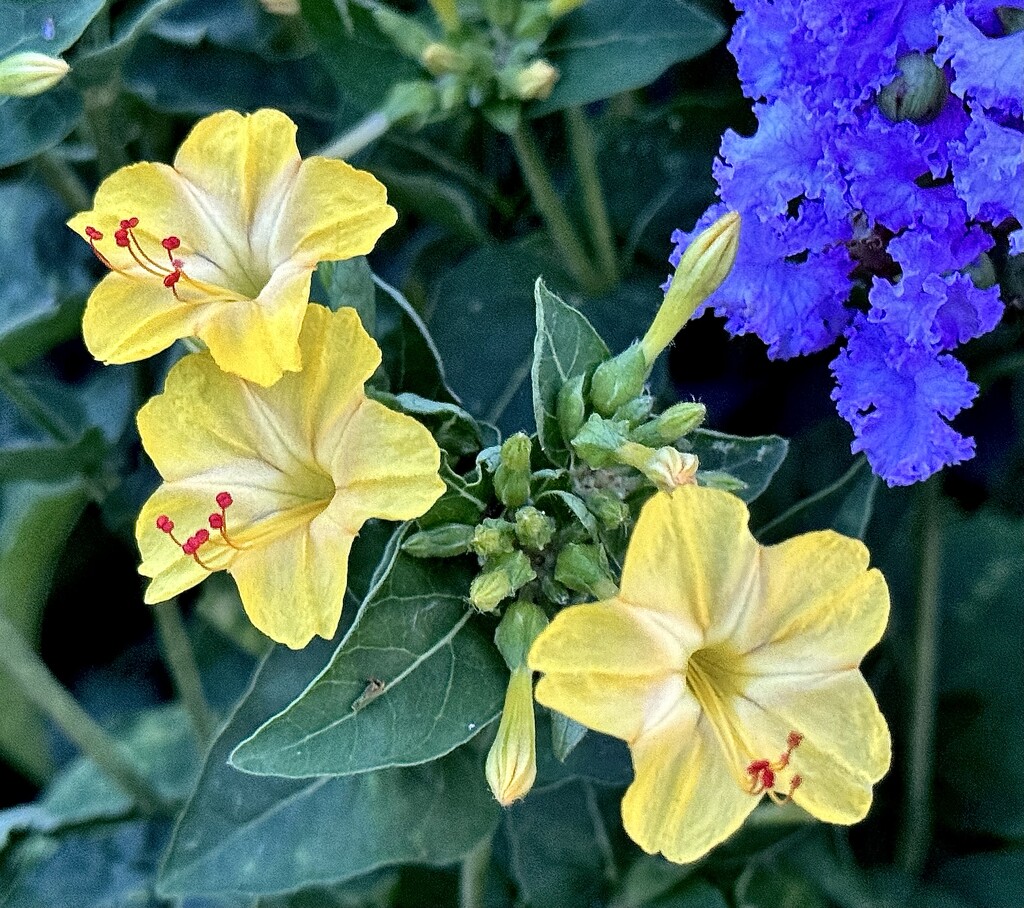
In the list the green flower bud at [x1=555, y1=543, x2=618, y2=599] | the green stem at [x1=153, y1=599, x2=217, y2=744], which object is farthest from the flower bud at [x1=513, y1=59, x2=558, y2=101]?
the green stem at [x1=153, y1=599, x2=217, y2=744]

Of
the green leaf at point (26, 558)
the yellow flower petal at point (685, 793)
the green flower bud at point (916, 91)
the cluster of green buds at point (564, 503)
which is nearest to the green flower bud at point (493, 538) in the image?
the cluster of green buds at point (564, 503)

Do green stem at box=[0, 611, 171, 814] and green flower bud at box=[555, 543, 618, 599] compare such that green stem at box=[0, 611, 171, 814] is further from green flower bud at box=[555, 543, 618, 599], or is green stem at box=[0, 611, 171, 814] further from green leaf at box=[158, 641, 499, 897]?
green flower bud at box=[555, 543, 618, 599]

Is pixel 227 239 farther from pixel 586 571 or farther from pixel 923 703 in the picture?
pixel 923 703

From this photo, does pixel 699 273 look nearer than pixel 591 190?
Yes

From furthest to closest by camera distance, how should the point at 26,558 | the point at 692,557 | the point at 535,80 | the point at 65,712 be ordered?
the point at 26,558 → the point at 65,712 → the point at 535,80 → the point at 692,557

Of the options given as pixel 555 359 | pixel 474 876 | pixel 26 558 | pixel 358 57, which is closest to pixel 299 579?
pixel 555 359

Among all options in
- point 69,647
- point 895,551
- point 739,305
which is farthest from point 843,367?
point 69,647

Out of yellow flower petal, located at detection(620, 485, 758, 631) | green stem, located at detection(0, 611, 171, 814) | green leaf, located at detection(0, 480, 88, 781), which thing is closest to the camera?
yellow flower petal, located at detection(620, 485, 758, 631)
